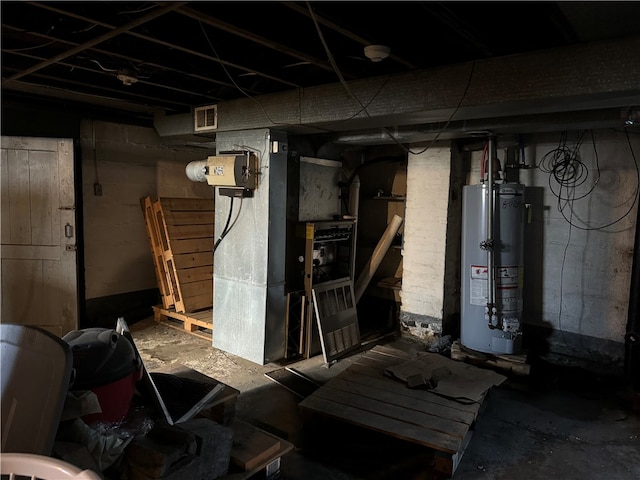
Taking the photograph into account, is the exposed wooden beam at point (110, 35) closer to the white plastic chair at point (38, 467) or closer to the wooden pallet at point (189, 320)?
the white plastic chair at point (38, 467)

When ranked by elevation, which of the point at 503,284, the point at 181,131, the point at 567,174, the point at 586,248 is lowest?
the point at 503,284

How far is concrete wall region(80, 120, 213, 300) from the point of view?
444cm

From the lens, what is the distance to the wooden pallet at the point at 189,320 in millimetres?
4328

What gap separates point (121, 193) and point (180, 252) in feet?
2.93

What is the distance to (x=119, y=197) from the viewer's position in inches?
183

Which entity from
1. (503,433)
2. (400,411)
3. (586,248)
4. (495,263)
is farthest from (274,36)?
(586,248)

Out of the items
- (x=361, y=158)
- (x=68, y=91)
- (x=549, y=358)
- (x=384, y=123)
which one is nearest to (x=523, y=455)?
(x=549, y=358)

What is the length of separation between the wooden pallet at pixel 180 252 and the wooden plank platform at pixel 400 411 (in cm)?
218

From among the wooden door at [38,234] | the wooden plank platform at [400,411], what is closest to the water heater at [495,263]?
the wooden plank platform at [400,411]

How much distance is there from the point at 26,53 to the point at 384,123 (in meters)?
2.28

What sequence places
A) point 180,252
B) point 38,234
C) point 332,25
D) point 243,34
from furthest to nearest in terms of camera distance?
point 180,252
point 38,234
point 243,34
point 332,25

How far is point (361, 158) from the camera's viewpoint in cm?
486

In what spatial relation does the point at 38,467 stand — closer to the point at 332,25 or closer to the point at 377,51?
the point at 332,25

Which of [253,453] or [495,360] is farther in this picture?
[495,360]
